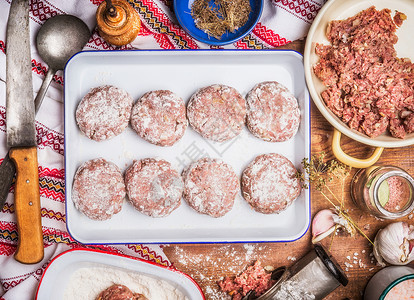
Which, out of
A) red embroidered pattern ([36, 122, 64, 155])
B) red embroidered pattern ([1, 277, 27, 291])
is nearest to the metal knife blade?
red embroidered pattern ([36, 122, 64, 155])

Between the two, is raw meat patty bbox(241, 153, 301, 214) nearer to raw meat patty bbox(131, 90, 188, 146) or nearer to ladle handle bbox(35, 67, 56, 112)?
raw meat patty bbox(131, 90, 188, 146)

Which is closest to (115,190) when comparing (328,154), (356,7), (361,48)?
(328,154)

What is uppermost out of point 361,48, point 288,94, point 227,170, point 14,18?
point 361,48

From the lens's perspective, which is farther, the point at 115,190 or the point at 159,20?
the point at 159,20

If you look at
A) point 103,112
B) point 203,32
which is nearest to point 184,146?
point 103,112

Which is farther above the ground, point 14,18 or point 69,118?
point 14,18

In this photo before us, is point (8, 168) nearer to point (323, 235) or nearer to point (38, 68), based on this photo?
point (38, 68)

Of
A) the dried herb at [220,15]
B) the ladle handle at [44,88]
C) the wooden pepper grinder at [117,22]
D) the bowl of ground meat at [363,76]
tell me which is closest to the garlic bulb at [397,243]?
the bowl of ground meat at [363,76]

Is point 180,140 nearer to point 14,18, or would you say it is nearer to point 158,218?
point 158,218
